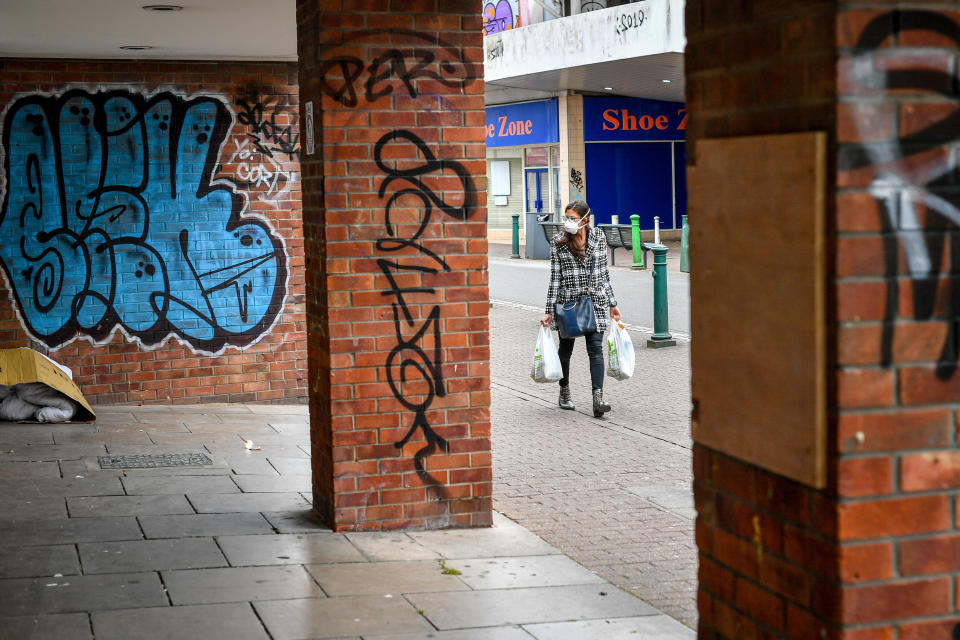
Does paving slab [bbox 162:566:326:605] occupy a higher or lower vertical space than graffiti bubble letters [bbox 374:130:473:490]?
lower

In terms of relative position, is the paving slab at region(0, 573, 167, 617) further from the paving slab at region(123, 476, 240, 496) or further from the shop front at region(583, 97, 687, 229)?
the shop front at region(583, 97, 687, 229)

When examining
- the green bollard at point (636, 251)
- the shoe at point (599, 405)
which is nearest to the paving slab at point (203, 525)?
the shoe at point (599, 405)

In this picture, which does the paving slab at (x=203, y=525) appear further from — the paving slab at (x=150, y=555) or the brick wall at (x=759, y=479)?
the brick wall at (x=759, y=479)

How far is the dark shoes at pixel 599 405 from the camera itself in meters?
10.0

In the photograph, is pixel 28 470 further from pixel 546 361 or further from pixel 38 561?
pixel 546 361

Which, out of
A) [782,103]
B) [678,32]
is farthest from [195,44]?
[678,32]

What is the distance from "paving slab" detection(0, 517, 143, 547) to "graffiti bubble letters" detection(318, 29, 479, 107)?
8.35 ft

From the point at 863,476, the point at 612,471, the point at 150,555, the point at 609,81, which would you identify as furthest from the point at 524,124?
the point at 863,476

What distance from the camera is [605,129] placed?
32531 millimetres

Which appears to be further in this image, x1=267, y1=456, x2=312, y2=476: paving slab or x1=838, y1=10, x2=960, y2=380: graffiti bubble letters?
x1=267, y1=456, x2=312, y2=476: paving slab

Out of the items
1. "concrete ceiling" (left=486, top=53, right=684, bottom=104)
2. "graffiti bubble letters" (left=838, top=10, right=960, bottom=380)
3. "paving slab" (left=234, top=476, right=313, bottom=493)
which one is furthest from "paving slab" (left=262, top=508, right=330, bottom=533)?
"concrete ceiling" (left=486, top=53, right=684, bottom=104)

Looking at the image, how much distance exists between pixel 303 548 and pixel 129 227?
6082mm

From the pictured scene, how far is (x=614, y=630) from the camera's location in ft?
15.5

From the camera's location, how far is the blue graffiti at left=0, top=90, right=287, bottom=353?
10727 mm
